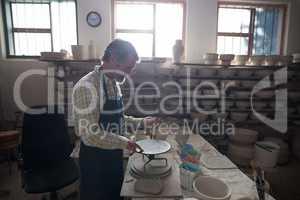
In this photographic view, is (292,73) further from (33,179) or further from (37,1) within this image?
(37,1)

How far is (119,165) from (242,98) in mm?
2491

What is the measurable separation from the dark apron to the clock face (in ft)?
6.96

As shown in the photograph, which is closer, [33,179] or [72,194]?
[33,179]

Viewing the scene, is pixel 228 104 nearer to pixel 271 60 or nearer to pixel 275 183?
pixel 271 60

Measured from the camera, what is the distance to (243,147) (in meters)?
3.34

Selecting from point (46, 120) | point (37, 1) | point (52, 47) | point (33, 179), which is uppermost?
point (37, 1)

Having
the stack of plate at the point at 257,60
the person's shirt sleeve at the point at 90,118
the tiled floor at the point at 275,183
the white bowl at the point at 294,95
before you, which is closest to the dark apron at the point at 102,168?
the person's shirt sleeve at the point at 90,118

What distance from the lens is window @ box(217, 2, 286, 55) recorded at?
142 inches

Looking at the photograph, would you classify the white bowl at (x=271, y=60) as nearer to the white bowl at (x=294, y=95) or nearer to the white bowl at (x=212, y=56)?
the white bowl at (x=294, y=95)

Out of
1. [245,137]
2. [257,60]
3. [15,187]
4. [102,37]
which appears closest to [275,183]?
[245,137]

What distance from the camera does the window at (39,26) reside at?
3400mm

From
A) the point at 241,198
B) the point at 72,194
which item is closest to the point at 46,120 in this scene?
the point at 72,194

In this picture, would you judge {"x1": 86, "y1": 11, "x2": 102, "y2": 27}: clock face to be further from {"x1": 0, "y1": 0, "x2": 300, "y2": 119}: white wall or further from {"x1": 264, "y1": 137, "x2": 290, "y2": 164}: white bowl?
{"x1": 264, "y1": 137, "x2": 290, "y2": 164}: white bowl

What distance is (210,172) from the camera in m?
1.50
